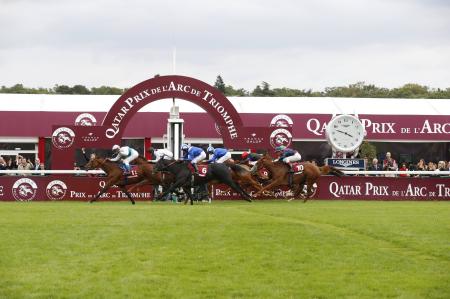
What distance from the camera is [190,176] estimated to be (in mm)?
27797

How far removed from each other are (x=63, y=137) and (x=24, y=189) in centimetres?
226

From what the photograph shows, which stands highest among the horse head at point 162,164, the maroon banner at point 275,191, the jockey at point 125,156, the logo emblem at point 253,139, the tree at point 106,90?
the tree at point 106,90

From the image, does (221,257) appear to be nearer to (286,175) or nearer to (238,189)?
(238,189)

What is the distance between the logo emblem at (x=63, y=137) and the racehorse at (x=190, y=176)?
16.4 ft

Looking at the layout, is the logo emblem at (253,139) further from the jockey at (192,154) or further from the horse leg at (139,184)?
the horse leg at (139,184)

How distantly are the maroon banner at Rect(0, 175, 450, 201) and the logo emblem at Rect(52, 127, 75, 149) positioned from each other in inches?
48.5

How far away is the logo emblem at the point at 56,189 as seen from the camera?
31141 mm

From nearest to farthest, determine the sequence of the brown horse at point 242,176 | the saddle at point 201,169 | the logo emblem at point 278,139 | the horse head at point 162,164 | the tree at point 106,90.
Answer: the horse head at point 162,164
the saddle at point 201,169
the brown horse at point 242,176
the logo emblem at point 278,139
the tree at point 106,90

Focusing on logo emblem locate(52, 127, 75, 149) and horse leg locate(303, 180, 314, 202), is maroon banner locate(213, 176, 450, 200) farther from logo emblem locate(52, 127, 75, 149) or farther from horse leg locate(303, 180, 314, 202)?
logo emblem locate(52, 127, 75, 149)

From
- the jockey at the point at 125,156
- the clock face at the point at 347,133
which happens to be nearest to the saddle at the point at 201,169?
the jockey at the point at 125,156

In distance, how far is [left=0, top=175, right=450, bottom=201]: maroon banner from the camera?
1224 inches

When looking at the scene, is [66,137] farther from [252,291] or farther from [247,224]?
[252,291]

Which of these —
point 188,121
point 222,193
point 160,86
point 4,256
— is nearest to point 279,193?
point 222,193

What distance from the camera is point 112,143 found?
32.2 metres
